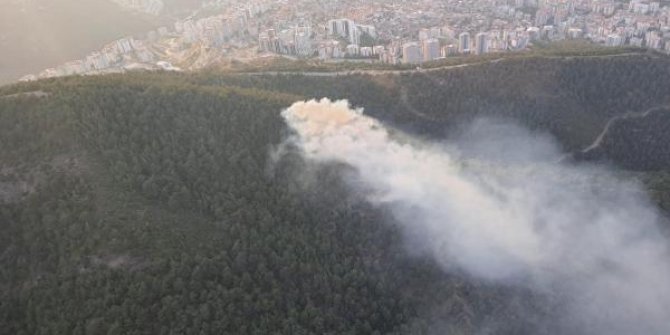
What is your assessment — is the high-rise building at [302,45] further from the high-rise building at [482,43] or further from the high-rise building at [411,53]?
the high-rise building at [482,43]

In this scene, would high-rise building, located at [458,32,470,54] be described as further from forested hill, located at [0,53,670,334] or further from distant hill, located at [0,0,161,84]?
distant hill, located at [0,0,161,84]

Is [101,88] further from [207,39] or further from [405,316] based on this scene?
[207,39]

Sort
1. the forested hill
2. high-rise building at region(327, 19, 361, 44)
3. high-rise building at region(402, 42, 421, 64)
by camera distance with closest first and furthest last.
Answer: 1. the forested hill
2. high-rise building at region(402, 42, 421, 64)
3. high-rise building at region(327, 19, 361, 44)

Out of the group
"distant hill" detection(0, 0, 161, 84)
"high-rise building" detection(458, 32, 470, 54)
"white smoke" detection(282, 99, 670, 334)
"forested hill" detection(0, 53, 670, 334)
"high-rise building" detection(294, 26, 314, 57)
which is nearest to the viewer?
"forested hill" detection(0, 53, 670, 334)

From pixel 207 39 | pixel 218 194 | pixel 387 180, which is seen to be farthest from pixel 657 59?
pixel 207 39

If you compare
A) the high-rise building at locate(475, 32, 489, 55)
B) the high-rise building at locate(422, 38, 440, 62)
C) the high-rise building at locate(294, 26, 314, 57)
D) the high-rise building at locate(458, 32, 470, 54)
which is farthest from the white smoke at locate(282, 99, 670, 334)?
the high-rise building at locate(294, 26, 314, 57)

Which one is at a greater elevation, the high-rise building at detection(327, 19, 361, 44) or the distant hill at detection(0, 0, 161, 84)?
the distant hill at detection(0, 0, 161, 84)

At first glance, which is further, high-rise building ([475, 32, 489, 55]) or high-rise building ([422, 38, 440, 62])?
high-rise building ([475, 32, 489, 55])

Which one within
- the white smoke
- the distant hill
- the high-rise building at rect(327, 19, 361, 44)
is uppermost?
the distant hill
